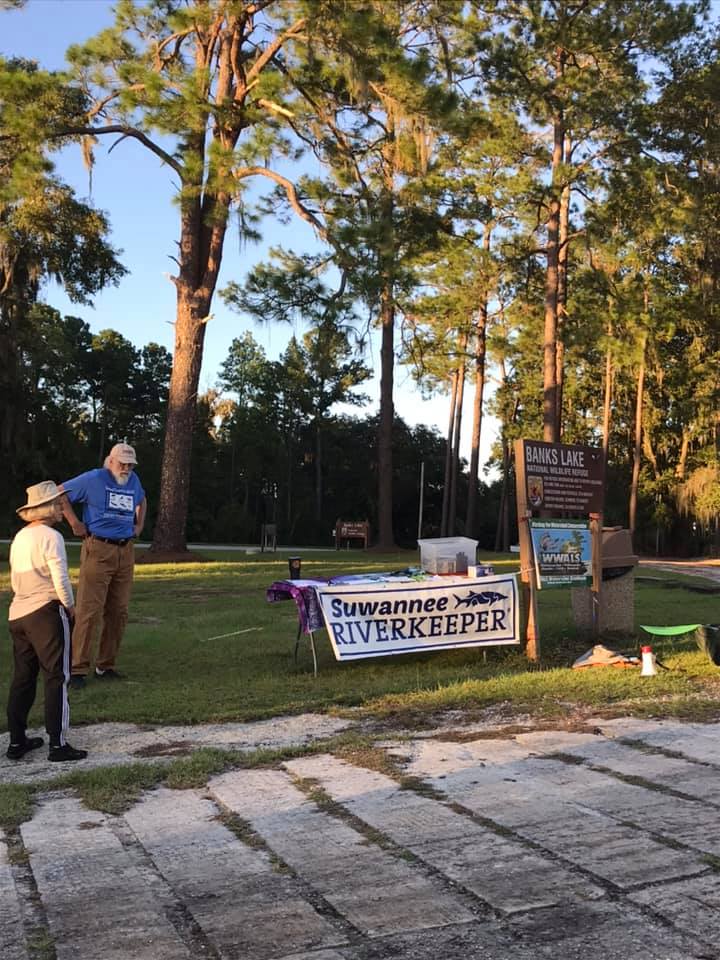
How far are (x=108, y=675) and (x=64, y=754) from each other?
2424mm

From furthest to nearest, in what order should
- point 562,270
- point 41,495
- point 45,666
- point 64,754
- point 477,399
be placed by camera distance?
1. point 477,399
2. point 562,270
3. point 41,495
4. point 45,666
5. point 64,754

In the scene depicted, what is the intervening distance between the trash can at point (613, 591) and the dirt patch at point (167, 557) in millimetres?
10800

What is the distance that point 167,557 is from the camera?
60.5 ft

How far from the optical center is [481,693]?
21.7 ft

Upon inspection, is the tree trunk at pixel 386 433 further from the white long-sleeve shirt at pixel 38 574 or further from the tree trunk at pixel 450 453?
the white long-sleeve shirt at pixel 38 574

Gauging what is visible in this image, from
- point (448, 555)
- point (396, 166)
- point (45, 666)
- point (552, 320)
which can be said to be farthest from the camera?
point (552, 320)

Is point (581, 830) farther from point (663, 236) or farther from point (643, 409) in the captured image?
point (643, 409)

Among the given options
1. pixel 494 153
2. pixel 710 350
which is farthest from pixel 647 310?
pixel 710 350

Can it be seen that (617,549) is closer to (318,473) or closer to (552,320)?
(552,320)

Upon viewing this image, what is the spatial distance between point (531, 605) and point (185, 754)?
4.02 m

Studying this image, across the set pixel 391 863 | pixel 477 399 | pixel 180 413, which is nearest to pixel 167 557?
pixel 180 413

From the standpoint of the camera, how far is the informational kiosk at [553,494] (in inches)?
325

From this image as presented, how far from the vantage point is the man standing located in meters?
7.31

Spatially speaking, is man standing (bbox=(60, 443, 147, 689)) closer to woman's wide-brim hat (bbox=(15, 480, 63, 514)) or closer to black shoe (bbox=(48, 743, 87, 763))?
woman's wide-brim hat (bbox=(15, 480, 63, 514))
